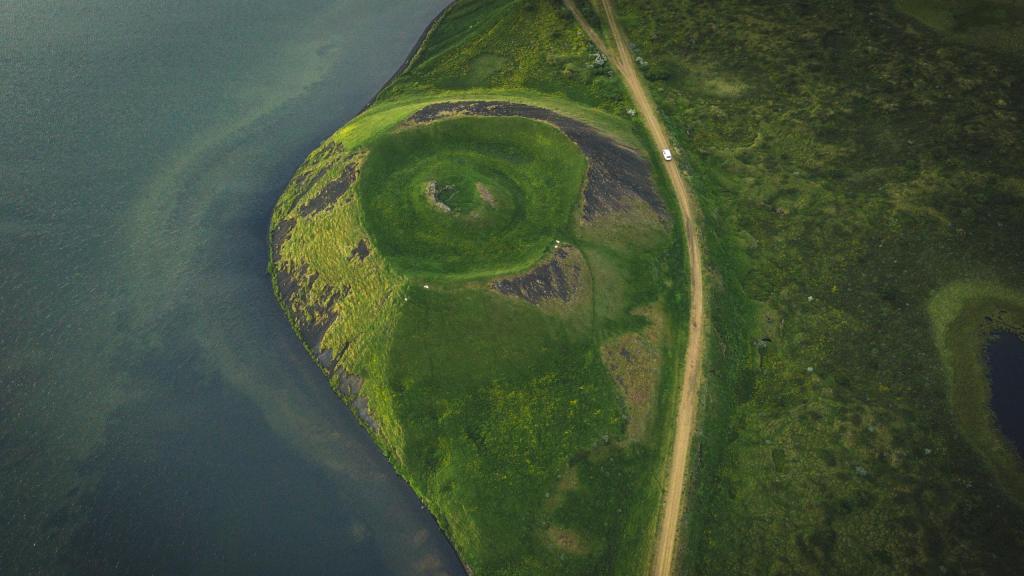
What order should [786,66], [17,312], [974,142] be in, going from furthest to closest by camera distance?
[786,66]
[974,142]
[17,312]

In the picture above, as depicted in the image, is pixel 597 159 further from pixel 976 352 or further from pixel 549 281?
pixel 976 352

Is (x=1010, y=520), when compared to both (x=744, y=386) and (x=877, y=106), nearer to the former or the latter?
(x=744, y=386)

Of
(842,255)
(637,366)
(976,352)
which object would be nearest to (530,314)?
(637,366)

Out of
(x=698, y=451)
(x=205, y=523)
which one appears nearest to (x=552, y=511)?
(x=698, y=451)

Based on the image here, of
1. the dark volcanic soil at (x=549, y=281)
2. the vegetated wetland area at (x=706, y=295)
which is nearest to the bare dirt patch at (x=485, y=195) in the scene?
the vegetated wetland area at (x=706, y=295)

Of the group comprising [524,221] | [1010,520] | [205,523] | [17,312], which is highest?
[17,312]

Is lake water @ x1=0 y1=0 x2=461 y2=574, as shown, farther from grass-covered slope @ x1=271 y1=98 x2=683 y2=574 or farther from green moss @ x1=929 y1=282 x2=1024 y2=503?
green moss @ x1=929 y1=282 x2=1024 y2=503

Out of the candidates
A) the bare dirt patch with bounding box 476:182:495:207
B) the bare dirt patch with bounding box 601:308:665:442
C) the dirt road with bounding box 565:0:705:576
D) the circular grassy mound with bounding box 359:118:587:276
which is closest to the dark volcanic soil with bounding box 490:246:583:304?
the circular grassy mound with bounding box 359:118:587:276
